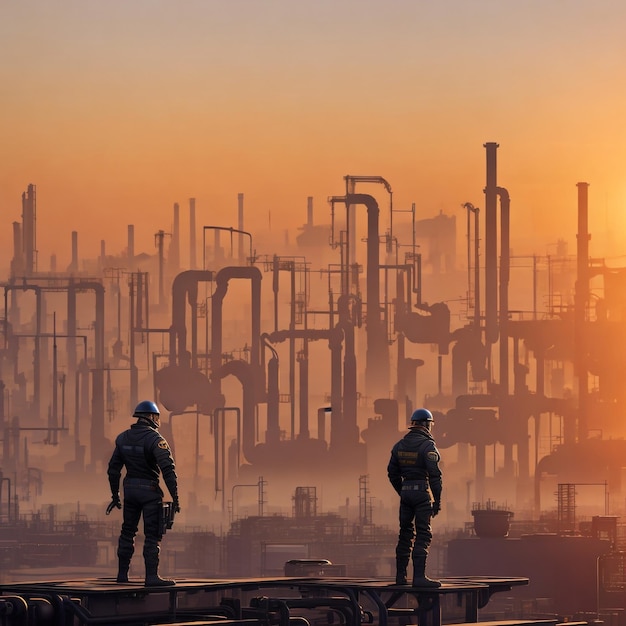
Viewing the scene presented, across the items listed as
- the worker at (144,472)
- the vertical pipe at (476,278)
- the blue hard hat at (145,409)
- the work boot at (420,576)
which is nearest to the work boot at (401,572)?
the work boot at (420,576)

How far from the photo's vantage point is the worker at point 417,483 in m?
13.6

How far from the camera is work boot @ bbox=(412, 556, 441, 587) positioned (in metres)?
13.3

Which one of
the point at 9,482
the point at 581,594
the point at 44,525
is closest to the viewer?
the point at 581,594

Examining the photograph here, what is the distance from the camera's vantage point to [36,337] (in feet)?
209

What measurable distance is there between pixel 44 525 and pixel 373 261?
86.6 feet

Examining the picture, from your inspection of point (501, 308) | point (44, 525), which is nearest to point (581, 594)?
point (501, 308)

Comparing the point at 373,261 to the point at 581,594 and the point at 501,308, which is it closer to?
the point at 501,308

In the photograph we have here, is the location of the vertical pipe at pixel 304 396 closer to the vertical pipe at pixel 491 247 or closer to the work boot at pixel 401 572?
the vertical pipe at pixel 491 247

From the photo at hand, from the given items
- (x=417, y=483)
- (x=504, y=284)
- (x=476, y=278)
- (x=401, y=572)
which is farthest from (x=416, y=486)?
(x=476, y=278)

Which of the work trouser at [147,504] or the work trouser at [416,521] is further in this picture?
the work trouser at [416,521]

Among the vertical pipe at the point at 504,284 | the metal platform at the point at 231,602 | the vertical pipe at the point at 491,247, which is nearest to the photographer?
the metal platform at the point at 231,602

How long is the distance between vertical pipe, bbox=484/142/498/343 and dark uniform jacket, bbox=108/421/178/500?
43313 millimetres

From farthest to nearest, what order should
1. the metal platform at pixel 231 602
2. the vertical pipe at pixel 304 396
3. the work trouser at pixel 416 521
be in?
the vertical pipe at pixel 304 396, the work trouser at pixel 416 521, the metal platform at pixel 231 602

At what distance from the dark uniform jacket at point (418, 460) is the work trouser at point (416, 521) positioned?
11 cm
